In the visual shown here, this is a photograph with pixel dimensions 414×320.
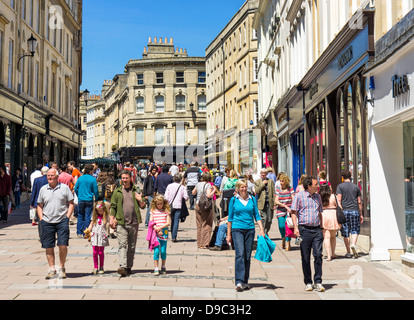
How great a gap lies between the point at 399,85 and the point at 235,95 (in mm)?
40934

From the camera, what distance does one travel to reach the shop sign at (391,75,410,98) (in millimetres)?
10250

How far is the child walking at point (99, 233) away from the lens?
32.8 feet

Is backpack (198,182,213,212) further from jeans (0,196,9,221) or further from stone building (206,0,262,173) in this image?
stone building (206,0,262,173)

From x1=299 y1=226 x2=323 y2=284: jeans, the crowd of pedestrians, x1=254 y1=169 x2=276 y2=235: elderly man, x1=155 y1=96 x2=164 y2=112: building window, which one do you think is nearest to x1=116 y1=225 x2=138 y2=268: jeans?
the crowd of pedestrians

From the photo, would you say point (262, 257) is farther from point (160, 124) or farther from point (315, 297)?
point (160, 124)

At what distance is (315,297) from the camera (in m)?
8.25

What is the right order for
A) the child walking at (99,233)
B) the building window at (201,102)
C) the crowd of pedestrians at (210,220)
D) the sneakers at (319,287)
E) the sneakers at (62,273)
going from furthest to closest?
the building window at (201,102) < the child walking at (99,233) < the sneakers at (62,273) < the crowd of pedestrians at (210,220) < the sneakers at (319,287)

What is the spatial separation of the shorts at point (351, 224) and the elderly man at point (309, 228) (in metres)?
3.26

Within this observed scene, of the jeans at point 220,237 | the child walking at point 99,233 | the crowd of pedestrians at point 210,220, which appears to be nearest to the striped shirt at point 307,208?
the crowd of pedestrians at point 210,220

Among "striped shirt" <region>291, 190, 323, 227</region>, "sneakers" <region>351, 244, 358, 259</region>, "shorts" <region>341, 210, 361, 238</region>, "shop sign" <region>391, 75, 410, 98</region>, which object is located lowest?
"sneakers" <region>351, 244, 358, 259</region>

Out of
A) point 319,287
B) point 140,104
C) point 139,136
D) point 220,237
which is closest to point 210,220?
point 220,237

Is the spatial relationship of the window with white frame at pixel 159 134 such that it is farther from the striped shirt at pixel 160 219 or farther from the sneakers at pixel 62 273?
the sneakers at pixel 62 273

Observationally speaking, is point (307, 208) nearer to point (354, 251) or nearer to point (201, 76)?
point (354, 251)

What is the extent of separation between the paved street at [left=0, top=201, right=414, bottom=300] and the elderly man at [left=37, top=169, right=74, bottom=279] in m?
0.40
